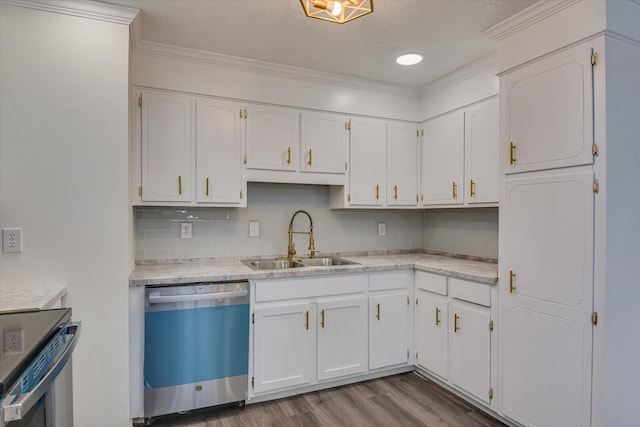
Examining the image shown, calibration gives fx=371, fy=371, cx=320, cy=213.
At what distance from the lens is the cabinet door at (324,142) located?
300cm

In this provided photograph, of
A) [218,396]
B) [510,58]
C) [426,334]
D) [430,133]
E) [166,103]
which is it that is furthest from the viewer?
[430,133]

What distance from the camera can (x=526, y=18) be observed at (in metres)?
2.09

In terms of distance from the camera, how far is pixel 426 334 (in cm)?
287

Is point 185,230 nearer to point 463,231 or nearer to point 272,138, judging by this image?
point 272,138

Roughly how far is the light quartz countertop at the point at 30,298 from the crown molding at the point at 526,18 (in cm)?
278

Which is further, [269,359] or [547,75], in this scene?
[269,359]

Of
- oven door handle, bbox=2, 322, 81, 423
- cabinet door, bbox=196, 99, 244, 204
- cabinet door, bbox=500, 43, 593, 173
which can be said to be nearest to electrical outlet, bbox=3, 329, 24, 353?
oven door handle, bbox=2, 322, 81, 423

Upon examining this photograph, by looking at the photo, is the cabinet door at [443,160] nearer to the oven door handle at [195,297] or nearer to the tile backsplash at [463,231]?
the tile backsplash at [463,231]

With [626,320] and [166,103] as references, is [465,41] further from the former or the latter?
[166,103]

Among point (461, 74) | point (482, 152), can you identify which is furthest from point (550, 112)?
point (461, 74)

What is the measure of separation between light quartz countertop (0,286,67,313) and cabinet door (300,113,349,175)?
1.82 metres

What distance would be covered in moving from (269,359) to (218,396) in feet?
1.26

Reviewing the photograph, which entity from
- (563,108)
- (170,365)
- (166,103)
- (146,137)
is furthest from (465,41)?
(170,365)

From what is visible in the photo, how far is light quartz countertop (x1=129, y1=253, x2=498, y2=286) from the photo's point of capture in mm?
2285
